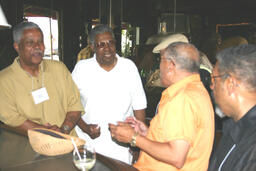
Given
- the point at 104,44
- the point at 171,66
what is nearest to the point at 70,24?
the point at 104,44

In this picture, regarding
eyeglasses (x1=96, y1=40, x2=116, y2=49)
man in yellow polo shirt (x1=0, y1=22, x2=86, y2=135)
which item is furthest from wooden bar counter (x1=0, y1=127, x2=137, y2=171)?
eyeglasses (x1=96, y1=40, x2=116, y2=49)

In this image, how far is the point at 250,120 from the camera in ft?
3.69

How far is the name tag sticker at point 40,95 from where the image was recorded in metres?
2.00

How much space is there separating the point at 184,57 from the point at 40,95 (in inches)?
49.2

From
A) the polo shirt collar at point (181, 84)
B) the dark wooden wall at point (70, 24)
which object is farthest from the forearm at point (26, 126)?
the dark wooden wall at point (70, 24)

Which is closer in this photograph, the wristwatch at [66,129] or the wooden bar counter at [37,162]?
the wooden bar counter at [37,162]

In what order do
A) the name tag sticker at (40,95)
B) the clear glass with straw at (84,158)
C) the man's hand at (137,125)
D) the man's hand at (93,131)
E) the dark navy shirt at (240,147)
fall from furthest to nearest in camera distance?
the man's hand at (93,131), the name tag sticker at (40,95), the man's hand at (137,125), the clear glass with straw at (84,158), the dark navy shirt at (240,147)

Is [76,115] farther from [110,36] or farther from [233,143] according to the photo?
[233,143]

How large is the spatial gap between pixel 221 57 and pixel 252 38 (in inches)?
137

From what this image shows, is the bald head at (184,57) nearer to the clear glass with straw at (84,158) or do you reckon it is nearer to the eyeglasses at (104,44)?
the clear glass with straw at (84,158)

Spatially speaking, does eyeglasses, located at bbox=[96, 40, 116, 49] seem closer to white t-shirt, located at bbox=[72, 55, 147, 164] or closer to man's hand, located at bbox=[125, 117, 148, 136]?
white t-shirt, located at bbox=[72, 55, 147, 164]

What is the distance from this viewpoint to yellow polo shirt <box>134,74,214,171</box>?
130cm

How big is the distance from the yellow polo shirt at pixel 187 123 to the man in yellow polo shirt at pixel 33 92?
881 millimetres

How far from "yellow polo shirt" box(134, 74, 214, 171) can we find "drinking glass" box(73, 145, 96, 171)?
0.41 m
